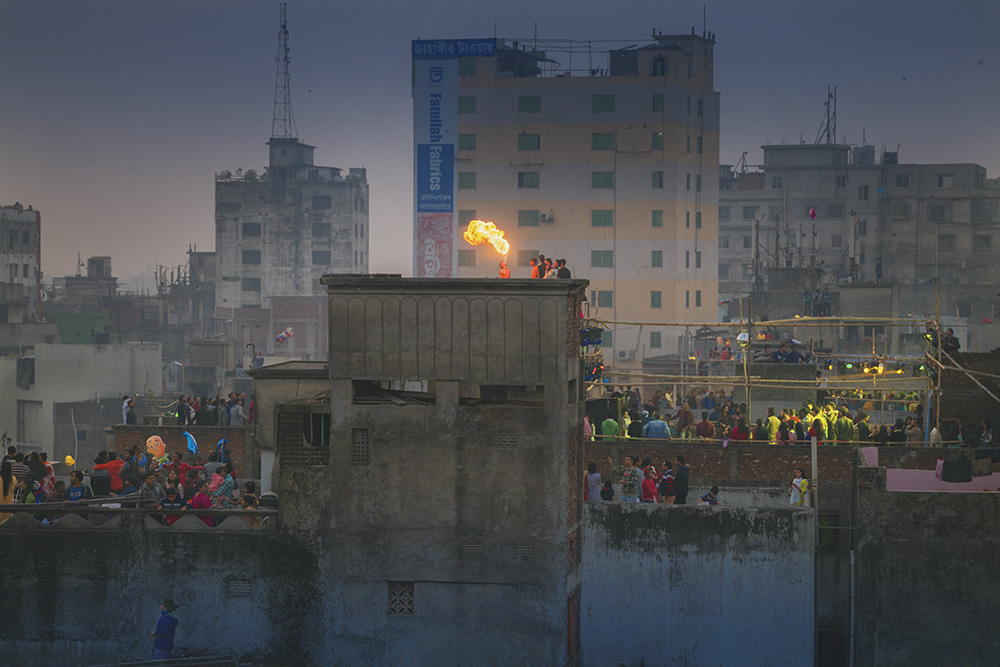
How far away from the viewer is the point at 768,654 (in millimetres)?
23953

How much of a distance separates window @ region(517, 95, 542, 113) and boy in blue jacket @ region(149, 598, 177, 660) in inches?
2833

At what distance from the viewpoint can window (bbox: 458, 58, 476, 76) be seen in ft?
296

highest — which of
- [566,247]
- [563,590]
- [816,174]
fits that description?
[816,174]

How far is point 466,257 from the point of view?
94562mm

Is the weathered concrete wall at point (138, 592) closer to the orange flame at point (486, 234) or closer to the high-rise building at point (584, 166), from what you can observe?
the orange flame at point (486, 234)

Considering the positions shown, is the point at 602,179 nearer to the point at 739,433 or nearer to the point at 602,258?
the point at 602,258

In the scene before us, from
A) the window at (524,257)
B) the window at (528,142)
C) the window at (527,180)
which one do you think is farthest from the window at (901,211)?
the window at (528,142)

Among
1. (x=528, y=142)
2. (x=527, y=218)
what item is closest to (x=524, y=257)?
(x=527, y=218)

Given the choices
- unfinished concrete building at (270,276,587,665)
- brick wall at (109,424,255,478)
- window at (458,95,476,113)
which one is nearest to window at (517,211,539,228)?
window at (458,95,476,113)

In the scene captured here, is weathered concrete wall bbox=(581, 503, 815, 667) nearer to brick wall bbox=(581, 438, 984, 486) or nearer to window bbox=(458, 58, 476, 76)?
brick wall bbox=(581, 438, 984, 486)

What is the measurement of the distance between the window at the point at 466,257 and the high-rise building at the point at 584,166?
78 mm

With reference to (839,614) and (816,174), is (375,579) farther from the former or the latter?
(816,174)

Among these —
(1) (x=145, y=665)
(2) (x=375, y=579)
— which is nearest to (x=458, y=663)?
(2) (x=375, y=579)

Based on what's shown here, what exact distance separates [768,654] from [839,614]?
9.47 feet
